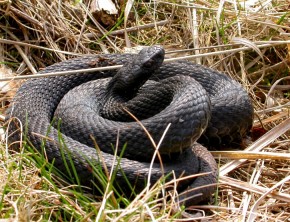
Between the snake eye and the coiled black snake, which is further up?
the snake eye

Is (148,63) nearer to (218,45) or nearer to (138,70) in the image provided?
(138,70)

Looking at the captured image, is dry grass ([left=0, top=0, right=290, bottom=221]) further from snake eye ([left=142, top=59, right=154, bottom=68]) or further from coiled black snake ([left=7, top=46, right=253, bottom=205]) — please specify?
snake eye ([left=142, top=59, right=154, bottom=68])

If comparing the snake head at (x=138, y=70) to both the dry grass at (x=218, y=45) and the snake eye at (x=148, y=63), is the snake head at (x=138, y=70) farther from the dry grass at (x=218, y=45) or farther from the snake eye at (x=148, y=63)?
the dry grass at (x=218, y=45)

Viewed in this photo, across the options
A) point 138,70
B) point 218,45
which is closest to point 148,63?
point 138,70

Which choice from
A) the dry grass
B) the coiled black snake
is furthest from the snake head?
the dry grass

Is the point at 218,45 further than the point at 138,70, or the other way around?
the point at 218,45
